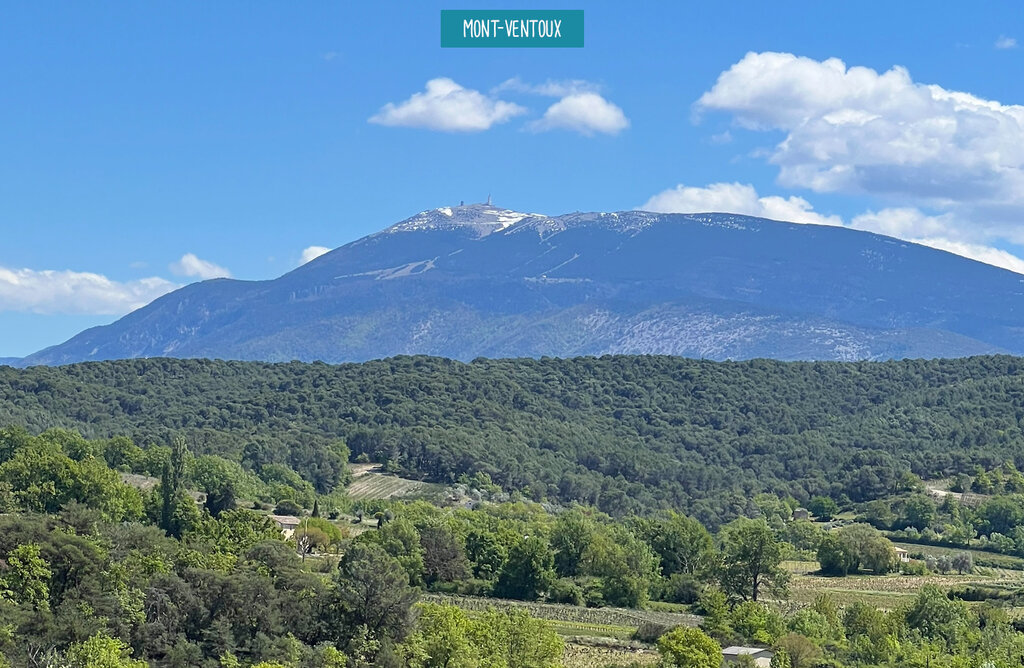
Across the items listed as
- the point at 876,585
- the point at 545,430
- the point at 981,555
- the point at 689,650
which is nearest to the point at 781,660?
the point at 689,650

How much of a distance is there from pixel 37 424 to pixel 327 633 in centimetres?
9987

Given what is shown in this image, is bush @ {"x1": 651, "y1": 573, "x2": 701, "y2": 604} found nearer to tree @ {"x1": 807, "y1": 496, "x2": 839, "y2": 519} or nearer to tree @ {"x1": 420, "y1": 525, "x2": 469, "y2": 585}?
tree @ {"x1": 420, "y1": 525, "x2": 469, "y2": 585}

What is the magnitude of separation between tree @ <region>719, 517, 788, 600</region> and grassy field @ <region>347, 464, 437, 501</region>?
2007 inches

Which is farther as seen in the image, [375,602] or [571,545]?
[571,545]

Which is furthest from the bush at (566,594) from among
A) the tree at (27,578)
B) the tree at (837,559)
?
the tree at (27,578)

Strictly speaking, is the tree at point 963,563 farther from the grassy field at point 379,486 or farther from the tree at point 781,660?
the grassy field at point 379,486

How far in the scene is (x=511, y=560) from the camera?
83625 millimetres

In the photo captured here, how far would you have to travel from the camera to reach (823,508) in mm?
136375

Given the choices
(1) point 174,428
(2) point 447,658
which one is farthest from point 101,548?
(1) point 174,428

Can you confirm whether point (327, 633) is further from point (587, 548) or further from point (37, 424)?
point (37, 424)

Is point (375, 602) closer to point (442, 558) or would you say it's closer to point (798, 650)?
point (798, 650)

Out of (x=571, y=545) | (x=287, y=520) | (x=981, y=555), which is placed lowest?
(x=981, y=555)

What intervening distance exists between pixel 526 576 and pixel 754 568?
13.3 metres

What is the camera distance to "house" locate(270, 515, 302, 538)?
3673 inches
